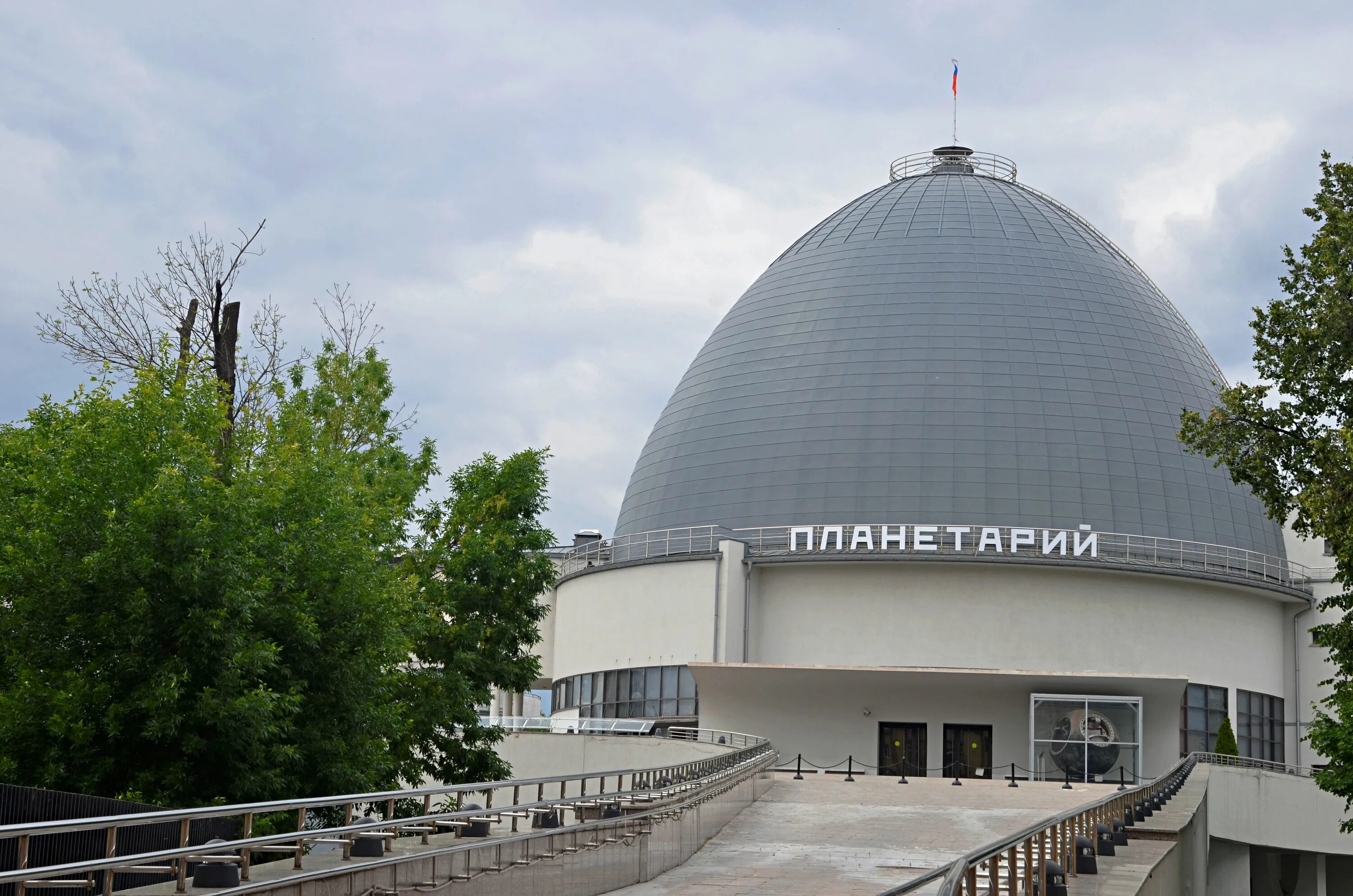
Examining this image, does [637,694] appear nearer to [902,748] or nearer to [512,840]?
[902,748]

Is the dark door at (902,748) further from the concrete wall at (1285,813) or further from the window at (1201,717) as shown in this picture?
the concrete wall at (1285,813)

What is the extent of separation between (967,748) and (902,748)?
1.87 metres

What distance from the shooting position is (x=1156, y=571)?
1700 inches

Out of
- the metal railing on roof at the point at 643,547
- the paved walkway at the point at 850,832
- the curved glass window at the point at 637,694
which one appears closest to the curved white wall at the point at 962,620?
the curved glass window at the point at 637,694

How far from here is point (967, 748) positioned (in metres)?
43.2

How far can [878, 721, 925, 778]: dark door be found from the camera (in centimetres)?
4309

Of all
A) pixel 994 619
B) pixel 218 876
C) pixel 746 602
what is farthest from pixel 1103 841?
pixel 746 602

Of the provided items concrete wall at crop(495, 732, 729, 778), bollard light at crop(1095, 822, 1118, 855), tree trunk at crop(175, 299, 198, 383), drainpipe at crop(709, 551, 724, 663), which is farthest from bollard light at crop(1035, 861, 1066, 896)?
drainpipe at crop(709, 551, 724, 663)

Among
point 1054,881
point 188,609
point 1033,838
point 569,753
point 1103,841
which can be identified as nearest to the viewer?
point 1033,838

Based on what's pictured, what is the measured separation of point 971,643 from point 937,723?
8.61 feet

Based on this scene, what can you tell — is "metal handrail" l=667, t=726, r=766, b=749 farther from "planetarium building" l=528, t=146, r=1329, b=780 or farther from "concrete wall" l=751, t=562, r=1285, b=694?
"concrete wall" l=751, t=562, r=1285, b=694

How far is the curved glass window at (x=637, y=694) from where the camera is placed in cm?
4478

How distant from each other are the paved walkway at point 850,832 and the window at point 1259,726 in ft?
40.2

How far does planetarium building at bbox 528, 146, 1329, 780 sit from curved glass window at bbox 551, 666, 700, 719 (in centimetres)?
8
